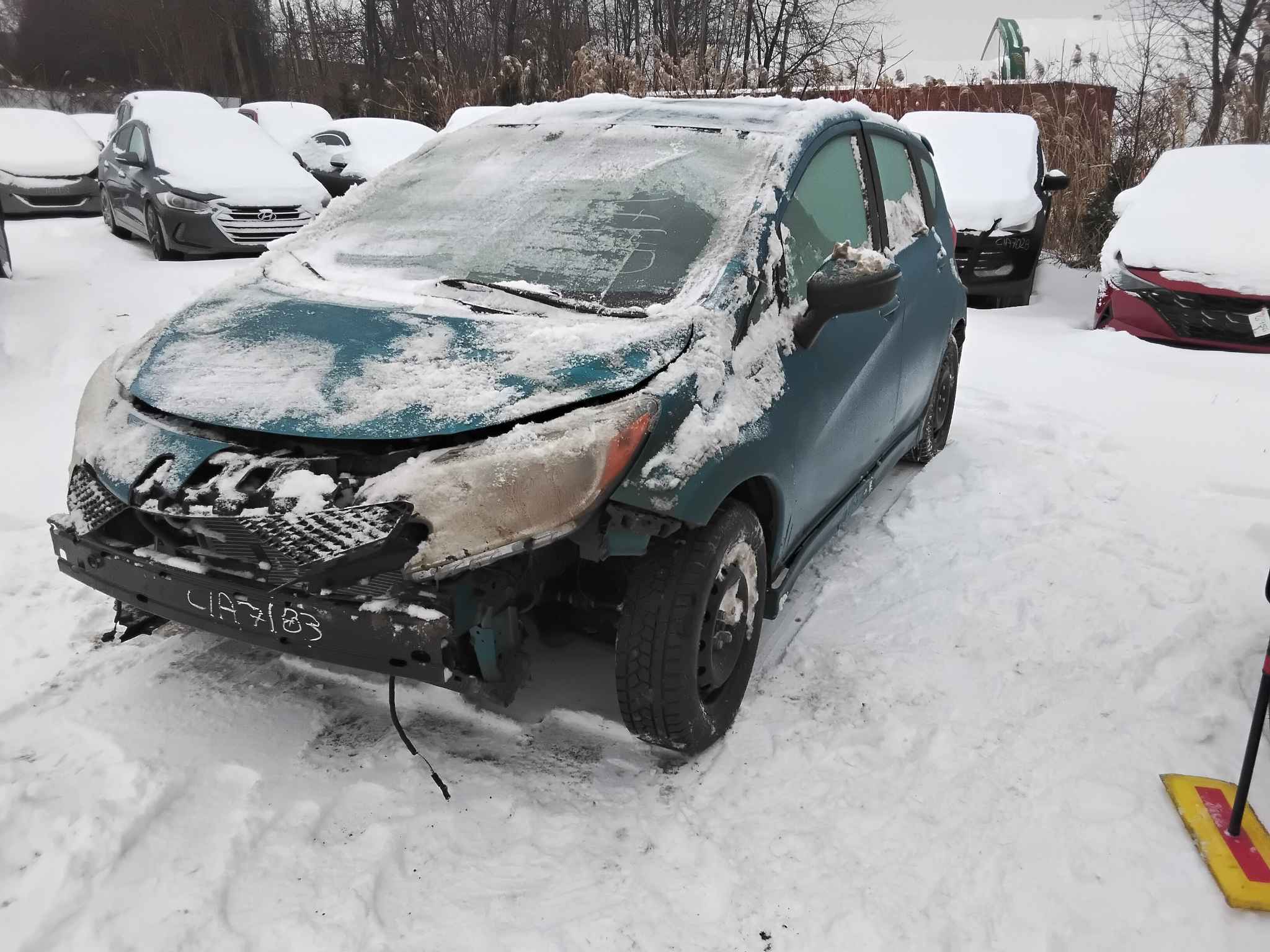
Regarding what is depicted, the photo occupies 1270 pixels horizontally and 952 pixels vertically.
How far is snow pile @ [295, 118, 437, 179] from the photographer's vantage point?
1094cm

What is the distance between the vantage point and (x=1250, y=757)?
2.31m

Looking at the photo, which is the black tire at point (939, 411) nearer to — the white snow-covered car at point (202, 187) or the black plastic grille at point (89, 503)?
the black plastic grille at point (89, 503)

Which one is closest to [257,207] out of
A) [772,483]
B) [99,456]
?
[99,456]

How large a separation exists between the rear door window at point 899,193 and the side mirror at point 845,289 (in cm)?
99

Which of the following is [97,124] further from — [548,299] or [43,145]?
[548,299]

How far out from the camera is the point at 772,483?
8.59 feet

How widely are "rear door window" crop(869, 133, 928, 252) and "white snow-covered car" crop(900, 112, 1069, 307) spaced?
4.22 meters

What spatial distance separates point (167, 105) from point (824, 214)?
907 cm

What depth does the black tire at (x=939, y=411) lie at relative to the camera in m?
4.63

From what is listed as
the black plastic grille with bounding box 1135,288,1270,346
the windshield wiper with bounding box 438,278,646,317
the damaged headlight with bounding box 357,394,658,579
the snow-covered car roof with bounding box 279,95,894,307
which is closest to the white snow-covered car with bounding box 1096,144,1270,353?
the black plastic grille with bounding box 1135,288,1270,346

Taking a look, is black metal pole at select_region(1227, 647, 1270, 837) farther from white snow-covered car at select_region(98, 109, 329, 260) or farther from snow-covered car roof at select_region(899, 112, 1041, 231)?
white snow-covered car at select_region(98, 109, 329, 260)

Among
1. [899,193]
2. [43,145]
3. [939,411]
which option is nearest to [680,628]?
[899,193]

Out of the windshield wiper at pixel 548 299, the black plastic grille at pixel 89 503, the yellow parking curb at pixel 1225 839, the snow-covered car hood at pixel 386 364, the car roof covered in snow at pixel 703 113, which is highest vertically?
the car roof covered in snow at pixel 703 113

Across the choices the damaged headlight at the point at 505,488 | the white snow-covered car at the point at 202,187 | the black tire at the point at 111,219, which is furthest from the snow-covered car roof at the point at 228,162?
the damaged headlight at the point at 505,488
